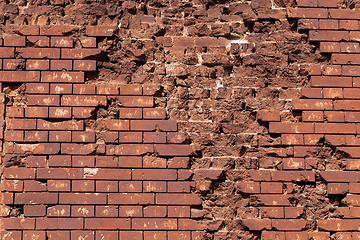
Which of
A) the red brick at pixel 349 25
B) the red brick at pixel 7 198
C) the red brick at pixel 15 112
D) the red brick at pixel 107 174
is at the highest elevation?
the red brick at pixel 349 25

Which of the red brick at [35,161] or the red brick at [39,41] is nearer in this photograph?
the red brick at [35,161]

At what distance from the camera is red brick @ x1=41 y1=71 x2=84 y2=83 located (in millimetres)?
2383

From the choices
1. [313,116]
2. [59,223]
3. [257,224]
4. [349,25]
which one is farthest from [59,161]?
[349,25]

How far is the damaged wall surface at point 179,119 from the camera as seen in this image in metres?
2.29

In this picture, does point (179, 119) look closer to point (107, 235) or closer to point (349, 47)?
point (107, 235)

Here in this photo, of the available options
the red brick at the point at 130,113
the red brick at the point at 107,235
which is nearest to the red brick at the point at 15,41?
the red brick at the point at 130,113

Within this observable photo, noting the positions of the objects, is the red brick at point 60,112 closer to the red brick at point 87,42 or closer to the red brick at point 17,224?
the red brick at point 87,42

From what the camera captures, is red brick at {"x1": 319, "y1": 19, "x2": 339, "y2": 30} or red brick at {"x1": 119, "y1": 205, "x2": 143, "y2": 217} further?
red brick at {"x1": 319, "y1": 19, "x2": 339, "y2": 30}

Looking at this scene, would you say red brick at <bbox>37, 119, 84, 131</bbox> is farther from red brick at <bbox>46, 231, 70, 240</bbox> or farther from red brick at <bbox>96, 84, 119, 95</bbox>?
red brick at <bbox>46, 231, 70, 240</bbox>

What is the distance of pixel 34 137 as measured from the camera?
2326 mm

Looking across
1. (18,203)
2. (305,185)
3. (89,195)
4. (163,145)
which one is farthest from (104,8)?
(305,185)

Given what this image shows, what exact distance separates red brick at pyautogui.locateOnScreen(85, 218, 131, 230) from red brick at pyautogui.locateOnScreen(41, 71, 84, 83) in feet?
3.52

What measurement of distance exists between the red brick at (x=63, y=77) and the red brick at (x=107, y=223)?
3.52ft

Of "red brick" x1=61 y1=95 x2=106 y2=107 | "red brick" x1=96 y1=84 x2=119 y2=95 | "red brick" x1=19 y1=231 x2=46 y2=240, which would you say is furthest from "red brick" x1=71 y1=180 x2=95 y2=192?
"red brick" x1=96 y1=84 x2=119 y2=95
